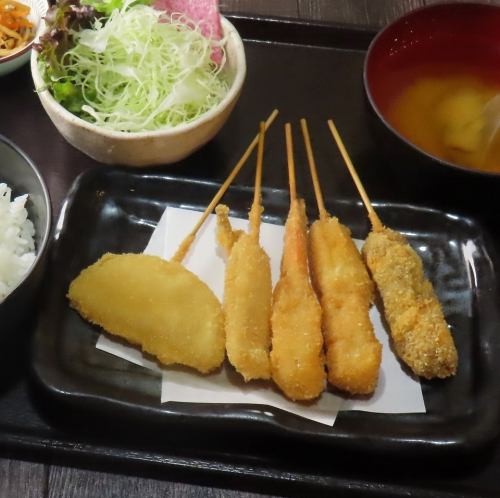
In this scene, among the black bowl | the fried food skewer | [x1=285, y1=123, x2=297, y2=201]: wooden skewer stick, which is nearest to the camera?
the black bowl

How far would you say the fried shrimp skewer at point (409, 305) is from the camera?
5.41 ft

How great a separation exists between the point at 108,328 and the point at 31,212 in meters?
0.41

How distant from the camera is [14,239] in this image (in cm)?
173

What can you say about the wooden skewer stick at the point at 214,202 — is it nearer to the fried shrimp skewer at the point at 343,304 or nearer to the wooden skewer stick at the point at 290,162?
the wooden skewer stick at the point at 290,162

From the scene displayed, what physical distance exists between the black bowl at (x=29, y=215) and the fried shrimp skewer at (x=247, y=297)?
488 mm

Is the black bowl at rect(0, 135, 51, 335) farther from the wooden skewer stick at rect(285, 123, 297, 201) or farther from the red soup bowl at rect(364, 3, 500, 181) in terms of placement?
the red soup bowl at rect(364, 3, 500, 181)

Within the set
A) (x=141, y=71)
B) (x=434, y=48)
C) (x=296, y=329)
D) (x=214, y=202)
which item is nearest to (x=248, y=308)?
(x=296, y=329)

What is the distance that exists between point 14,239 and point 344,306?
0.90 meters

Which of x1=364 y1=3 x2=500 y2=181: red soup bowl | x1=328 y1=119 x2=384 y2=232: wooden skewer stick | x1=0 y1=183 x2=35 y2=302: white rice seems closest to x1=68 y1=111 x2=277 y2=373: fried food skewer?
x1=0 y1=183 x2=35 y2=302: white rice

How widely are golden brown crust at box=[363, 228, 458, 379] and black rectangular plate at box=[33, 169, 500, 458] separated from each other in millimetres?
84

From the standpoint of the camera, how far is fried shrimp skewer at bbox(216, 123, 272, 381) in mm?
1571

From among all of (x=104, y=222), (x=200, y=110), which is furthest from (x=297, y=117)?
(x=104, y=222)

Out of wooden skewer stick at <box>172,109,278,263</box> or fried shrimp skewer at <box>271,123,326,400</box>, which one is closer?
fried shrimp skewer at <box>271,123,326,400</box>

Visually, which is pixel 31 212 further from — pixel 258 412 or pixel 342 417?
pixel 342 417
